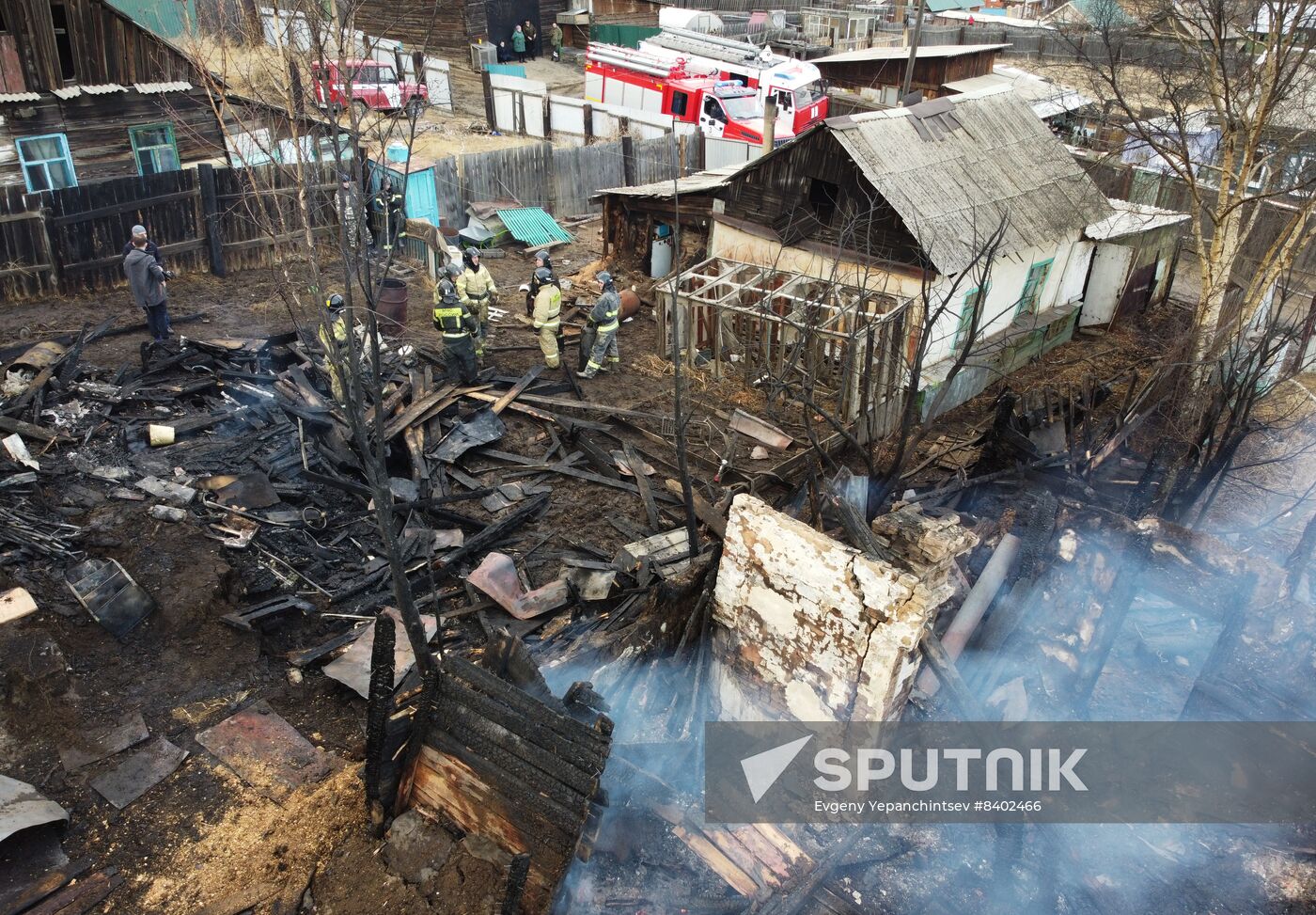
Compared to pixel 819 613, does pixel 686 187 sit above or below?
above

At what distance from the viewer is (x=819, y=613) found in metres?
6.02

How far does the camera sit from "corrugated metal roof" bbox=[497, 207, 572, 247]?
19.5m

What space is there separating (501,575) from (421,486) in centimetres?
195

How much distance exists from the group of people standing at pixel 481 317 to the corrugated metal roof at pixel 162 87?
761 centimetres

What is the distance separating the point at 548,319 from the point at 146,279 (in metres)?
5.46

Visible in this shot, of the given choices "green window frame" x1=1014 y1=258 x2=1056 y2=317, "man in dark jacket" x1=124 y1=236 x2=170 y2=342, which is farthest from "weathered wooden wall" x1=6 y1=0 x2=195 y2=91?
"green window frame" x1=1014 y1=258 x2=1056 y2=317

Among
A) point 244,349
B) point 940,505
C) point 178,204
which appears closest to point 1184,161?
point 940,505

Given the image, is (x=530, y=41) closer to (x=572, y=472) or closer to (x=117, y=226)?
(x=117, y=226)

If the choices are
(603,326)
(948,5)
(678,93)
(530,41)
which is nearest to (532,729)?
(603,326)

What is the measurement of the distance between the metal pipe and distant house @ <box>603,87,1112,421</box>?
555 cm

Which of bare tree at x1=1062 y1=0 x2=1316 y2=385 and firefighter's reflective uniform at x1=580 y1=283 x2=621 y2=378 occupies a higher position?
bare tree at x1=1062 y1=0 x2=1316 y2=385

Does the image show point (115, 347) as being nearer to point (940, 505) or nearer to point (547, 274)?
point (547, 274)

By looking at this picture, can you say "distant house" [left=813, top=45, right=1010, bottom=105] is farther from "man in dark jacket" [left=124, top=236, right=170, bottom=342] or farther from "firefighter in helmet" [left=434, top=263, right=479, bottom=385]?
"man in dark jacket" [left=124, top=236, right=170, bottom=342]

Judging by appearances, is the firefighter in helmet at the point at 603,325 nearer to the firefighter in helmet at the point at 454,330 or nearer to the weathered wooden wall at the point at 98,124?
the firefighter in helmet at the point at 454,330
